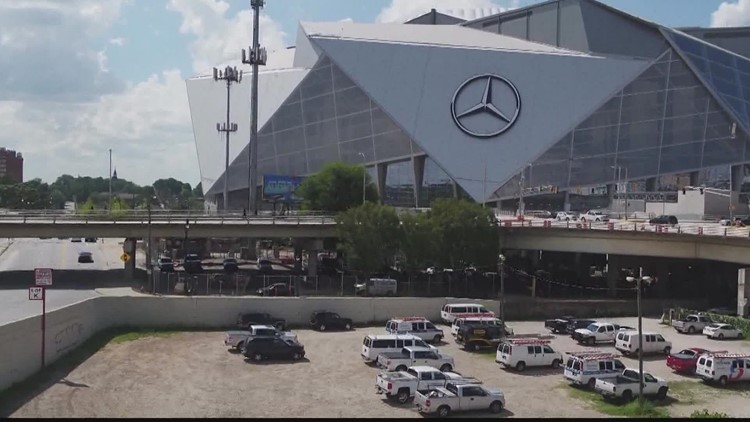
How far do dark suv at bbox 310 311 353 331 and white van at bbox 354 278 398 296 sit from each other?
7.93m

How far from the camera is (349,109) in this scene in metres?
93.6

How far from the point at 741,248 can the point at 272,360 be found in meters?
26.9

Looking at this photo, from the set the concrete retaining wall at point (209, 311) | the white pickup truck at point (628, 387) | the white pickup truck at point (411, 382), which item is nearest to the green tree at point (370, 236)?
the concrete retaining wall at point (209, 311)

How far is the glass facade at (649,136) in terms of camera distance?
90500 mm

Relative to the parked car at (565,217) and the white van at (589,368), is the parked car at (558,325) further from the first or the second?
the parked car at (565,217)

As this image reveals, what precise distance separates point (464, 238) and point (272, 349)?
23.0 metres

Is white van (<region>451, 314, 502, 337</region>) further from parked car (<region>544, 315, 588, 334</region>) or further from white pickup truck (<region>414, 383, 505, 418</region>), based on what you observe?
white pickup truck (<region>414, 383, 505, 418</region>)

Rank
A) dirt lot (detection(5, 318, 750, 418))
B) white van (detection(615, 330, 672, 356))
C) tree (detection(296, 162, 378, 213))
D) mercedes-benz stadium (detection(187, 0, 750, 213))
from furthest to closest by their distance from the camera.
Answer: mercedes-benz stadium (detection(187, 0, 750, 213)) < tree (detection(296, 162, 378, 213)) < white van (detection(615, 330, 672, 356)) < dirt lot (detection(5, 318, 750, 418))

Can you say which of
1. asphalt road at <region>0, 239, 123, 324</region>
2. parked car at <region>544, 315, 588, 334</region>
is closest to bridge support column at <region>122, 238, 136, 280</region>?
asphalt road at <region>0, 239, 123, 324</region>

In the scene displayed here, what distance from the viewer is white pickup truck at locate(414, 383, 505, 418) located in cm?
2577

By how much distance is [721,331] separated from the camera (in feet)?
136

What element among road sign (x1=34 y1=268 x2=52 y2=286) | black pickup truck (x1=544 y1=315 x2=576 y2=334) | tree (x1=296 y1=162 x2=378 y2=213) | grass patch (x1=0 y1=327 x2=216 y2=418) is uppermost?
tree (x1=296 y1=162 x2=378 y2=213)

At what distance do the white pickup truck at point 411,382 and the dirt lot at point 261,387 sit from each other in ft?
1.29

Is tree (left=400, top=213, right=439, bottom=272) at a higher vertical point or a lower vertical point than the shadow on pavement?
higher
